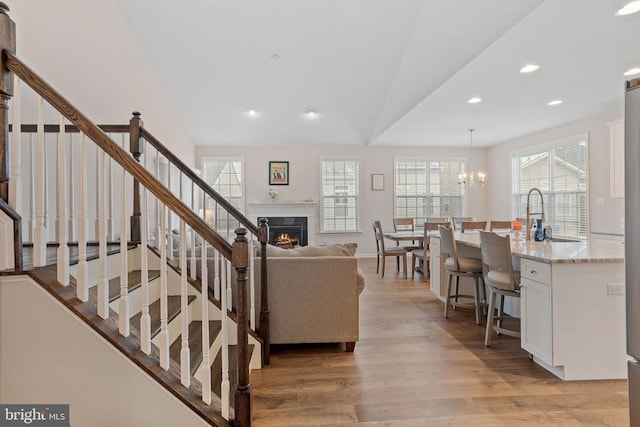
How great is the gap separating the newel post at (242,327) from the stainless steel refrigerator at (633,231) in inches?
55.4

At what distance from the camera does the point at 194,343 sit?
220 centimetres

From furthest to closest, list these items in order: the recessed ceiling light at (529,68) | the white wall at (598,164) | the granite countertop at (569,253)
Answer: the white wall at (598,164) → the recessed ceiling light at (529,68) → the granite countertop at (569,253)

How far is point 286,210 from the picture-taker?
24.9ft

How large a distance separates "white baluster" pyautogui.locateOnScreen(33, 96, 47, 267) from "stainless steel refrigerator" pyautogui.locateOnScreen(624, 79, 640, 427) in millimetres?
2236

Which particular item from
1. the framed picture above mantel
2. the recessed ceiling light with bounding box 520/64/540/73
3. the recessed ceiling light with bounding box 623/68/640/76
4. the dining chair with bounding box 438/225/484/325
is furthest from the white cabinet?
the framed picture above mantel

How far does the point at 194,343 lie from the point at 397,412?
1.32 meters

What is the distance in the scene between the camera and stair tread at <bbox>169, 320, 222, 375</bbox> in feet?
6.46

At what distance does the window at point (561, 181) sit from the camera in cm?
562

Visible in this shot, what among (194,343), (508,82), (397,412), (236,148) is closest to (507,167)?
(508,82)

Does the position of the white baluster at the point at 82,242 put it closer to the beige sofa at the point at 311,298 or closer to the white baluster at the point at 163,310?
the white baluster at the point at 163,310

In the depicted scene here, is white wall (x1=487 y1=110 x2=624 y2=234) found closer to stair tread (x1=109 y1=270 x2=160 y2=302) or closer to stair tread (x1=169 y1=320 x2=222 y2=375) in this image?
stair tread (x1=169 y1=320 x2=222 y2=375)

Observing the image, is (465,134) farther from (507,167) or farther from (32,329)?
(32,329)

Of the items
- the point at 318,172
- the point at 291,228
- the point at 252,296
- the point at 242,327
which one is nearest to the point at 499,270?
the point at 252,296

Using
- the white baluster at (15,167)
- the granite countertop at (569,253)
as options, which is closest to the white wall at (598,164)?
the granite countertop at (569,253)
